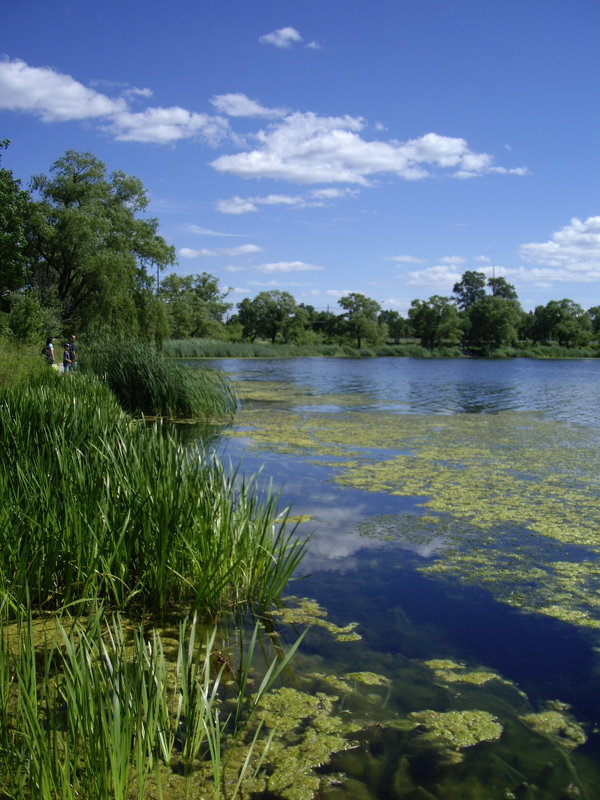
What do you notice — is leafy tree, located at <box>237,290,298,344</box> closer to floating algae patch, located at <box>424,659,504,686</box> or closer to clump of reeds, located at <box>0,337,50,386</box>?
clump of reeds, located at <box>0,337,50,386</box>

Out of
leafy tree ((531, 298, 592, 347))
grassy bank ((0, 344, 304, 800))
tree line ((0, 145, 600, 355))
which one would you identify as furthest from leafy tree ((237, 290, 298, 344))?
grassy bank ((0, 344, 304, 800))

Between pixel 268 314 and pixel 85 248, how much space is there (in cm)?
4652

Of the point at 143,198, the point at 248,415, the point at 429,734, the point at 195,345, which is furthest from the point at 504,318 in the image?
the point at 429,734

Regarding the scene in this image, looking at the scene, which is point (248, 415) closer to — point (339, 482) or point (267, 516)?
point (339, 482)

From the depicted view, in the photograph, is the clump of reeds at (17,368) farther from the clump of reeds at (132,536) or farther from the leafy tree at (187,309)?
the leafy tree at (187,309)

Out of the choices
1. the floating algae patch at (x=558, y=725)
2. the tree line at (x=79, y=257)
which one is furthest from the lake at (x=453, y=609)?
the tree line at (x=79, y=257)

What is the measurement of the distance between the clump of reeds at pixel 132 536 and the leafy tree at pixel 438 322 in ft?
240

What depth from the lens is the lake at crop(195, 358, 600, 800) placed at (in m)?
2.65

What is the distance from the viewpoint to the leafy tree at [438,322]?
247 ft

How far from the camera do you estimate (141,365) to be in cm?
1333

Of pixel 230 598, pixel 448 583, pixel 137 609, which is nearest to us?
pixel 137 609

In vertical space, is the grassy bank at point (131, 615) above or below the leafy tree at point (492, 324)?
below

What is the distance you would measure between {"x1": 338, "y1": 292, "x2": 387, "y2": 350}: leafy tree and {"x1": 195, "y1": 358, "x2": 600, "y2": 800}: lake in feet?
208

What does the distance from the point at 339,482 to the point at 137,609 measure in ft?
14.1
